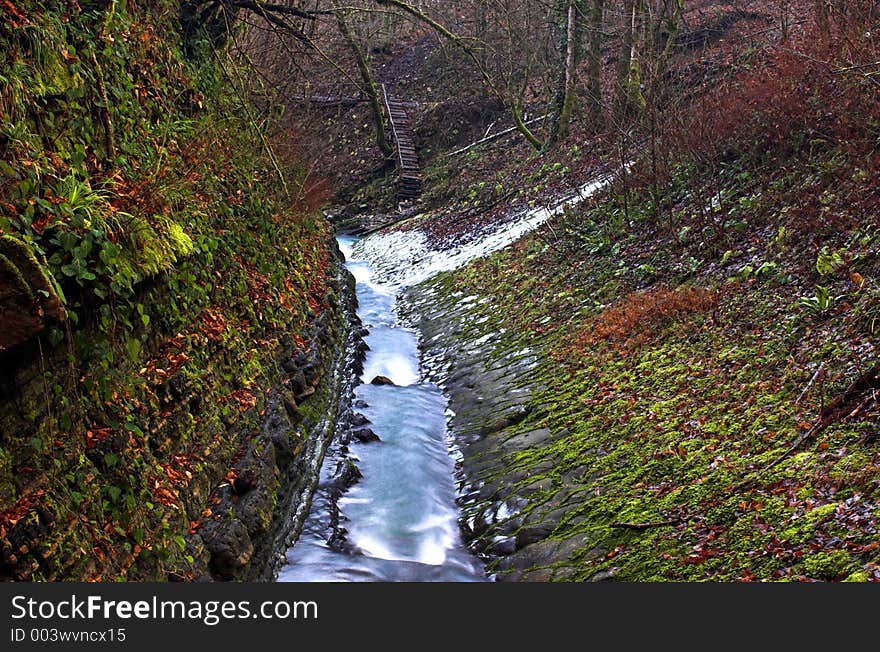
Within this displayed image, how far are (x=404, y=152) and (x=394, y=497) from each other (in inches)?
908

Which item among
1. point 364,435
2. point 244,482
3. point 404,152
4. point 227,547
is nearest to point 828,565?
point 227,547

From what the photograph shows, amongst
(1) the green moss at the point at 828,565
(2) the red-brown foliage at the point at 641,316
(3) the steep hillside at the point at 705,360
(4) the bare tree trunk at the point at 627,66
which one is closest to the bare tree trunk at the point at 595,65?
(4) the bare tree trunk at the point at 627,66

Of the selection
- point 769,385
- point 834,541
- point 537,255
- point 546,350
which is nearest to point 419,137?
point 537,255

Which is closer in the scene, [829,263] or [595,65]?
[829,263]

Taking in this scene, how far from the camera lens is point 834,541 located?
485 centimetres

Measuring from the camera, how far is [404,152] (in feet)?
98.1

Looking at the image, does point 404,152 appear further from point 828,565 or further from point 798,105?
point 828,565

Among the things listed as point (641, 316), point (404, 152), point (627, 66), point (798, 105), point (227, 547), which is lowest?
point (227, 547)

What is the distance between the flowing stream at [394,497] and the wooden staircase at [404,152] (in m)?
13.3

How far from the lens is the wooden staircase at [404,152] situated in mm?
28156

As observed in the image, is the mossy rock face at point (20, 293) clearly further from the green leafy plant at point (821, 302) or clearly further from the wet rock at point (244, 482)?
the green leafy plant at point (821, 302)

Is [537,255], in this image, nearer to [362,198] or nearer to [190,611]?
[190,611]

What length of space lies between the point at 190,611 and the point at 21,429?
145 centimetres

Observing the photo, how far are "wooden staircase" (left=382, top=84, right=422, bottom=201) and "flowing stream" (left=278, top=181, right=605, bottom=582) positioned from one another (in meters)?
13.3
